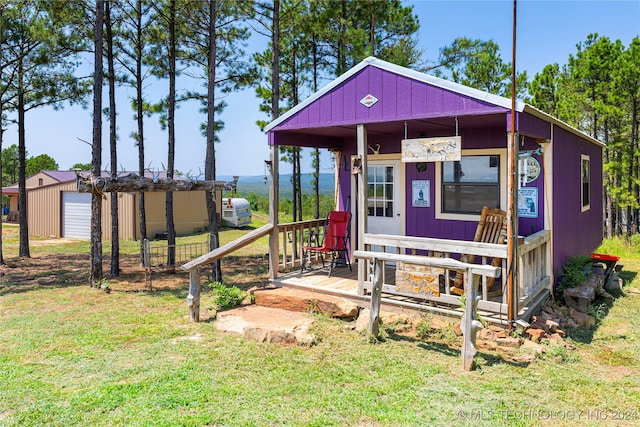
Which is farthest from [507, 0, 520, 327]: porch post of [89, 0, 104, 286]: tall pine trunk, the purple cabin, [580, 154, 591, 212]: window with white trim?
[89, 0, 104, 286]: tall pine trunk

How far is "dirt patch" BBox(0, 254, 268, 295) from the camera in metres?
9.09

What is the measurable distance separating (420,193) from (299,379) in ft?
Result: 13.7

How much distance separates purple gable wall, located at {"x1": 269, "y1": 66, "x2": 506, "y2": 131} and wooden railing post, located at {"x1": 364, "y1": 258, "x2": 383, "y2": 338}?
183 cm

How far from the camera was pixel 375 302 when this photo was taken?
5090mm

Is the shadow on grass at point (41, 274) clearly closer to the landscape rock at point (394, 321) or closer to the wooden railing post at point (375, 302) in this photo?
the landscape rock at point (394, 321)

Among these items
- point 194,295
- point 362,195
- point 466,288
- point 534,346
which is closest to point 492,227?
point 362,195

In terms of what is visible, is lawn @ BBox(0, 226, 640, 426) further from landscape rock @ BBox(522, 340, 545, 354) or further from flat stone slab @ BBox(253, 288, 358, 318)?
flat stone slab @ BBox(253, 288, 358, 318)

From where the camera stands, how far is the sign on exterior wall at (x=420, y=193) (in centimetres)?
744

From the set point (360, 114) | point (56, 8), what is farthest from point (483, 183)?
point (56, 8)

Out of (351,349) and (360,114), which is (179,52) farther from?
(351,349)

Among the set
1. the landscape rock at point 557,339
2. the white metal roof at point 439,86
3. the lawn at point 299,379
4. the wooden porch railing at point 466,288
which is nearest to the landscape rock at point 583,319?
the lawn at point 299,379

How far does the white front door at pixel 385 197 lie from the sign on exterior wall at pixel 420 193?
0.21 m

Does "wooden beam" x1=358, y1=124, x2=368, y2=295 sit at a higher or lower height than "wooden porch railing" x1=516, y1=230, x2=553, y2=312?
higher

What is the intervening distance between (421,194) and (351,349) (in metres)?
3.35
